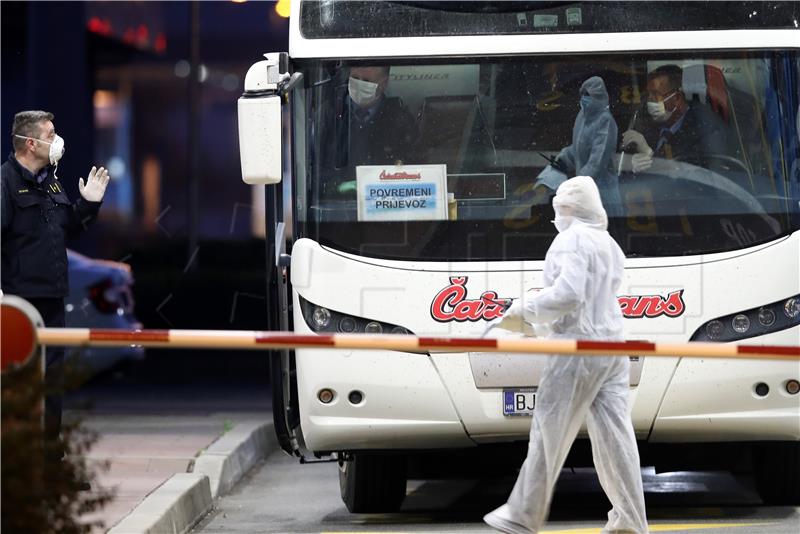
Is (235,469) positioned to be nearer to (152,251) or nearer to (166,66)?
(152,251)

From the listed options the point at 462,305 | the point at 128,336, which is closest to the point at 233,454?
the point at 462,305

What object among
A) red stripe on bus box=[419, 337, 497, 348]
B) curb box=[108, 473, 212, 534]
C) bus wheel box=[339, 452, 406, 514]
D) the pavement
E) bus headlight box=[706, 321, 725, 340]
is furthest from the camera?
bus wheel box=[339, 452, 406, 514]

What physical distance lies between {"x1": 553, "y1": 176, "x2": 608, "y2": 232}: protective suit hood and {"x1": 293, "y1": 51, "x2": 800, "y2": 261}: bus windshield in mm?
1296

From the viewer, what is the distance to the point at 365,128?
920 centimetres

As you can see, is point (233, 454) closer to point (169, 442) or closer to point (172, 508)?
point (169, 442)

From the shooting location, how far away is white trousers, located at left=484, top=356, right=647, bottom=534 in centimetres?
753

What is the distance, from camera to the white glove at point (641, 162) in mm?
9156

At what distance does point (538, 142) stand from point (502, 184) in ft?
1.01

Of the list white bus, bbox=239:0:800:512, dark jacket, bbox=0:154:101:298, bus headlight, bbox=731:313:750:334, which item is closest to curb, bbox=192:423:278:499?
white bus, bbox=239:0:800:512

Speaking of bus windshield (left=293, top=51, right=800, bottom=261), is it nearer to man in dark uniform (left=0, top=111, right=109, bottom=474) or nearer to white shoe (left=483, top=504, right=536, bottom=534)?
man in dark uniform (left=0, top=111, right=109, bottom=474)

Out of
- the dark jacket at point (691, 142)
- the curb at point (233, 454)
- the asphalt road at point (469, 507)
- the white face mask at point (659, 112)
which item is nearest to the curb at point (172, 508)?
the asphalt road at point (469, 507)

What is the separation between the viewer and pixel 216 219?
122 ft

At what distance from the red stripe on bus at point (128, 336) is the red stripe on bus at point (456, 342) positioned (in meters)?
1.05

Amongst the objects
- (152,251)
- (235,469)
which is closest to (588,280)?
(235,469)
